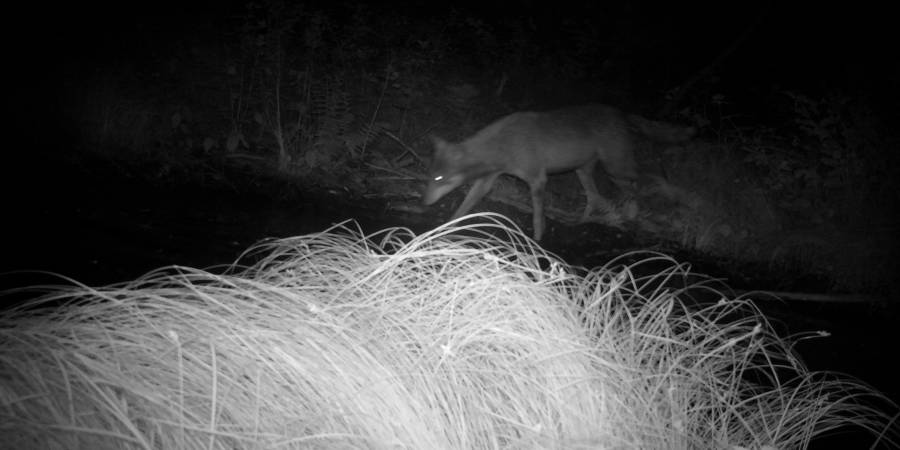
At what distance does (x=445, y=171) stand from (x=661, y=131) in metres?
2.76

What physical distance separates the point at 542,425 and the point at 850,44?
25.9 ft

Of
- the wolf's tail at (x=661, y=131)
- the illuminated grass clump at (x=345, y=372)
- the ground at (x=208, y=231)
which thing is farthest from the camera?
the wolf's tail at (x=661, y=131)

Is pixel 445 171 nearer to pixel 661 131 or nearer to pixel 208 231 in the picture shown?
pixel 208 231

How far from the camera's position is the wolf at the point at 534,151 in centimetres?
658

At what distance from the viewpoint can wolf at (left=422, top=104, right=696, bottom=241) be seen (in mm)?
6582

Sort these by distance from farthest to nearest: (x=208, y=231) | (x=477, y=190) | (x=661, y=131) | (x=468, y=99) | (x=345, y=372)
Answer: (x=468, y=99)
(x=661, y=131)
(x=477, y=190)
(x=208, y=231)
(x=345, y=372)

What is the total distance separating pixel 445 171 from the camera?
262 inches

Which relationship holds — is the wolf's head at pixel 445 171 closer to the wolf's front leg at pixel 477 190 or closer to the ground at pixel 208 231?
the wolf's front leg at pixel 477 190

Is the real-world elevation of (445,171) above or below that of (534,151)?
below

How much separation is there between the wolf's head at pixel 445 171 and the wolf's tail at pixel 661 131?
2.24m

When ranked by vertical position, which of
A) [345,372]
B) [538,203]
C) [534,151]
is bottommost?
[538,203]

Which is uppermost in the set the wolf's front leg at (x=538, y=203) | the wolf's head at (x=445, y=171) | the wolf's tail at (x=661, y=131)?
the wolf's tail at (x=661, y=131)

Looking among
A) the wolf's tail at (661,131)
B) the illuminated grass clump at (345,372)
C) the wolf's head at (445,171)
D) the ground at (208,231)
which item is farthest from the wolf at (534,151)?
the illuminated grass clump at (345,372)

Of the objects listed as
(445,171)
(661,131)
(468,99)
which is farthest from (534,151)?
(468,99)
